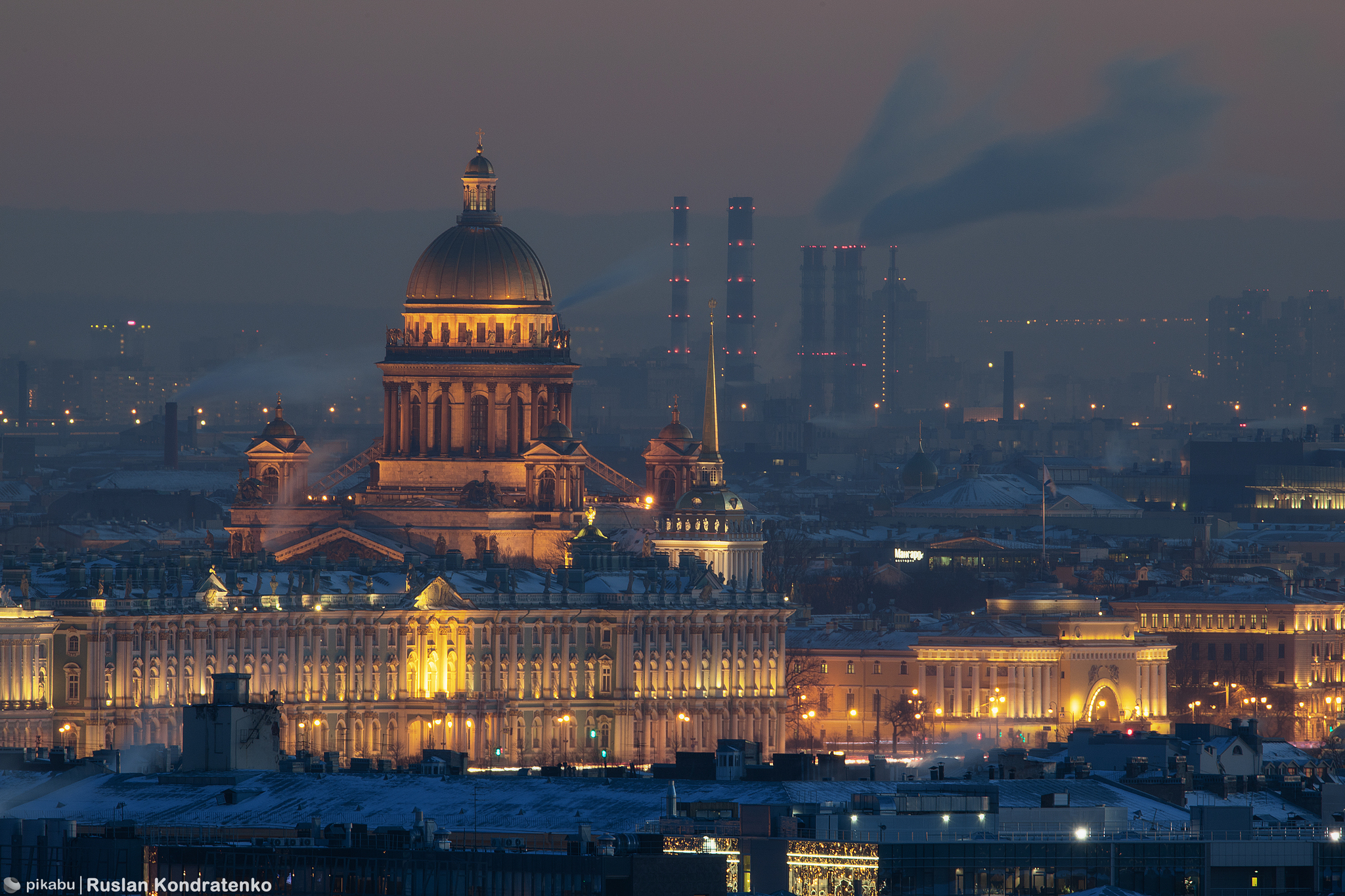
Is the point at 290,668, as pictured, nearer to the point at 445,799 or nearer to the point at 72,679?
the point at 72,679

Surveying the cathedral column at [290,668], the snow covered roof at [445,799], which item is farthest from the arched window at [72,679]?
the snow covered roof at [445,799]

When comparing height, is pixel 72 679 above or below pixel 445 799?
above

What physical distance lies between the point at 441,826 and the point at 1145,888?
1637 centimetres

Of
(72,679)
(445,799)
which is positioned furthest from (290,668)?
(445,799)

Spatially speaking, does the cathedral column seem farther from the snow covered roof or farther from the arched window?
the snow covered roof

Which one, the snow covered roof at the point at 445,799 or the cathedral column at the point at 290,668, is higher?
the cathedral column at the point at 290,668

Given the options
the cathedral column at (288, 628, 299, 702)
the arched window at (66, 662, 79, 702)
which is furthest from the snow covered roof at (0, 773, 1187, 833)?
the cathedral column at (288, 628, 299, 702)

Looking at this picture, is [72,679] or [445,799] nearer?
[445,799]

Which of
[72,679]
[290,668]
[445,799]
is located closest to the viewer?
[445,799]

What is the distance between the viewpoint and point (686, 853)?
111m

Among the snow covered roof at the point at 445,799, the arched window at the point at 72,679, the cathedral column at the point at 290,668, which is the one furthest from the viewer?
the cathedral column at the point at 290,668

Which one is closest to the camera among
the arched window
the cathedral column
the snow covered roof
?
the snow covered roof

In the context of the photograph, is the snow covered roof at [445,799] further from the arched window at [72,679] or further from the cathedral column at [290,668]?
the cathedral column at [290,668]

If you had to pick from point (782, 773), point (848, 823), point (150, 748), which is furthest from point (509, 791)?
point (150, 748)
